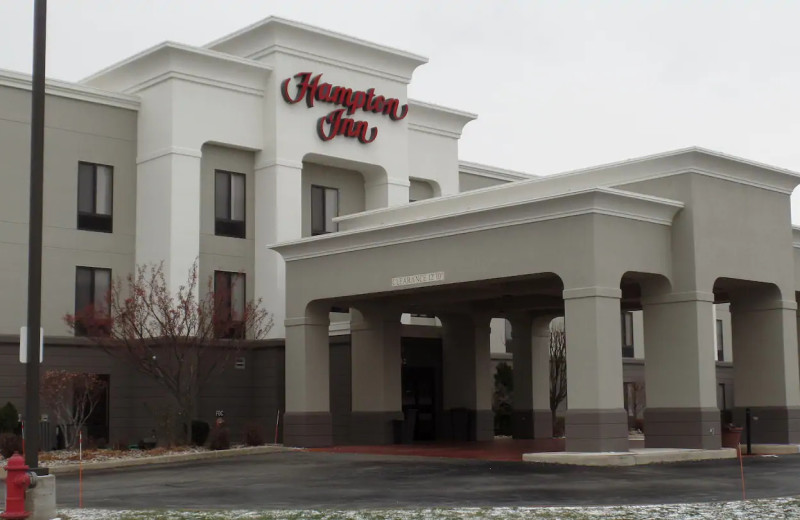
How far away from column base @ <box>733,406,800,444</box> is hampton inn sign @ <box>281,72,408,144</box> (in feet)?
58.4

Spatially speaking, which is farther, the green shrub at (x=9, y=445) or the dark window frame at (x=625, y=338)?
the dark window frame at (x=625, y=338)

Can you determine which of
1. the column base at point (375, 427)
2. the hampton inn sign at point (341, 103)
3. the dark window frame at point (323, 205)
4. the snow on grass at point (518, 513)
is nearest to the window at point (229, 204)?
the dark window frame at point (323, 205)

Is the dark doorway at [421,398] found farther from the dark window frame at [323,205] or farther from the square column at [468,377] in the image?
the dark window frame at [323,205]

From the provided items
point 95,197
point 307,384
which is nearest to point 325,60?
point 95,197

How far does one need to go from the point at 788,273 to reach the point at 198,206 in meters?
19.2

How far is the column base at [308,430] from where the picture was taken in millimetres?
35562

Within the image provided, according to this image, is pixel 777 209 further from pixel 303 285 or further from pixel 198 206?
pixel 198 206

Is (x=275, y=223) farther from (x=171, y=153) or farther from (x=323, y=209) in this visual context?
(x=171, y=153)

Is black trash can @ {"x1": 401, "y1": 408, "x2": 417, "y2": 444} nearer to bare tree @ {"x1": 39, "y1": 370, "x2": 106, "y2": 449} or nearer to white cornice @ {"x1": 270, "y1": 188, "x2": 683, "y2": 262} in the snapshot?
white cornice @ {"x1": 270, "y1": 188, "x2": 683, "y2": 262}

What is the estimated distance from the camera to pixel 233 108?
4109 centimetres

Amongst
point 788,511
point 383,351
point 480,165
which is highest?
point 480,165

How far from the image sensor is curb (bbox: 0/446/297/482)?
28769 millimetres

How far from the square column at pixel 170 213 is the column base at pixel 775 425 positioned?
18.5m

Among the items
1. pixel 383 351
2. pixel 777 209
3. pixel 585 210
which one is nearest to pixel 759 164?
→ pixel 777 209
